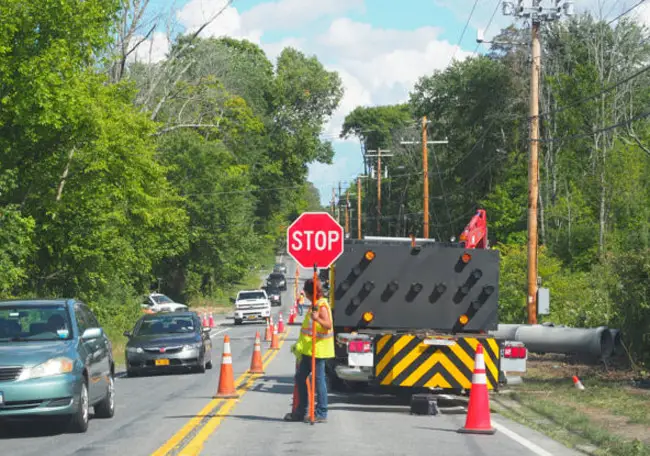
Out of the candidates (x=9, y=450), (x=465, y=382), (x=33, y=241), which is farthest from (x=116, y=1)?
(x=9, y=450)

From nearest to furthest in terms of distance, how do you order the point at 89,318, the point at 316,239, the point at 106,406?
1. the point at 106,406
2. the point at 89,318
3. the point at 316,239

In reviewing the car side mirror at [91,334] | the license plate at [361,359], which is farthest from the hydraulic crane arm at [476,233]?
the car side mirror at [91,334]

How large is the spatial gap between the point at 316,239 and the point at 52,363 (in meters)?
4.68

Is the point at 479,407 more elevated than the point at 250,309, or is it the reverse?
the point at 250,309

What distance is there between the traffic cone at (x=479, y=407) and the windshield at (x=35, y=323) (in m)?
5.10

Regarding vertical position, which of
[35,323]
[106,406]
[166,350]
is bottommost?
[106,406]

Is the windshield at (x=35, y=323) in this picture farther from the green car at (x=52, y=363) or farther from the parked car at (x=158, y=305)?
the parked car at (x=158, y=305)

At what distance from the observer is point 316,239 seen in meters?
16.0

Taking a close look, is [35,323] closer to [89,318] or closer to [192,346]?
[89,318]

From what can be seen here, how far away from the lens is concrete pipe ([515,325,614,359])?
2316 centimetres

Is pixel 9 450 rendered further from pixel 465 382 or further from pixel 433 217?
pixel 433 217

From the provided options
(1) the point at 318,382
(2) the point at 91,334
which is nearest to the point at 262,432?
(1) the point at 318,382

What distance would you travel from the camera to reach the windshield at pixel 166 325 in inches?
1005

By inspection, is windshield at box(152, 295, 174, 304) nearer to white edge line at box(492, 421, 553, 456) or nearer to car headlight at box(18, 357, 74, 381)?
white edge line at box(492, 421, 553, 456)
